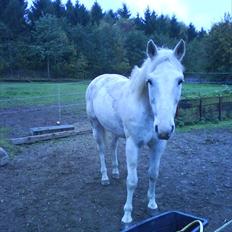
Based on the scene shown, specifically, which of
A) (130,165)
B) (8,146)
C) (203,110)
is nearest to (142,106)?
(130,165)

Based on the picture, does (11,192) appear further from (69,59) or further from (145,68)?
(69,59)

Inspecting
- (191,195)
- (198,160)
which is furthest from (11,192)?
(198,160)

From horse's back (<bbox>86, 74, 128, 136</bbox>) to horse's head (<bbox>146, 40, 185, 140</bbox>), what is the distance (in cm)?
99

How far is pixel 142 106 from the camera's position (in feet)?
11.4

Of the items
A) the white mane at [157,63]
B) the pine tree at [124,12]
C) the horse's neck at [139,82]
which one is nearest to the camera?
the white mane at [157,63]

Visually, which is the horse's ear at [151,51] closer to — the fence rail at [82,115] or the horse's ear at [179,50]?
the horse's ear at [179,50]

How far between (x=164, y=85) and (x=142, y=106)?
59 centimetres

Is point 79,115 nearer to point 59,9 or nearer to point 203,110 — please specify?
point 203,110

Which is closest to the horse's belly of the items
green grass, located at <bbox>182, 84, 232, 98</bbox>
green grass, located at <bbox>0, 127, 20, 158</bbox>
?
green grass, located at <bbox>0, 127, 20, 158</bbox>

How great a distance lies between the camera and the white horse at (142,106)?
9.61ft

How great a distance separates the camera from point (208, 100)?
1002cm

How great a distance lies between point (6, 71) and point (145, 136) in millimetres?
33009

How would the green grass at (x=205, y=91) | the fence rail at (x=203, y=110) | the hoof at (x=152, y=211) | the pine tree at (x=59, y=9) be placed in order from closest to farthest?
the hoof at (x=152, y=211) → the fence rail at (x=203, y=110) → the green grass at (x=205, y=91) → the pine tree at (x=59, y=9)

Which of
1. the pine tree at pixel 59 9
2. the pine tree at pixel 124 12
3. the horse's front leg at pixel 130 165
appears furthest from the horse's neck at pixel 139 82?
the pine tree at pixel 124 12
